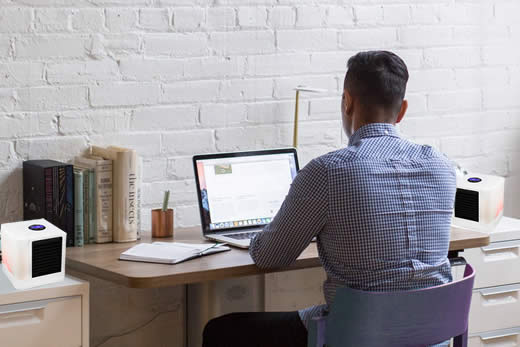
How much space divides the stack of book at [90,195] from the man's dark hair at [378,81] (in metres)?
→ 0.76

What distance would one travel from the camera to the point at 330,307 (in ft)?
7.22

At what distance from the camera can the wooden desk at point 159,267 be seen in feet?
7.39

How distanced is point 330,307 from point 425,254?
277 mm

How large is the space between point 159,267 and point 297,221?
0.41 meters

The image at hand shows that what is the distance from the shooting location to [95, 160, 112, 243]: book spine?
8.67 feet

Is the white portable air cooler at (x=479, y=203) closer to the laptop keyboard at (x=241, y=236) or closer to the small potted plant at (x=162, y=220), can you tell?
the laptop keyboard at (x=241, y=236)

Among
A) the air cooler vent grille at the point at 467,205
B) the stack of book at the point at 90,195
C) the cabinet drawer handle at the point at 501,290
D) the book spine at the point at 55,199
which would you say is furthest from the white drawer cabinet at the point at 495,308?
the book spine at the point at 55,199

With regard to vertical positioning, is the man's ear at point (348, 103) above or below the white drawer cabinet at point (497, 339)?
above

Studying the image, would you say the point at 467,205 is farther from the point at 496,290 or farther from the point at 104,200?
the point at 104,200

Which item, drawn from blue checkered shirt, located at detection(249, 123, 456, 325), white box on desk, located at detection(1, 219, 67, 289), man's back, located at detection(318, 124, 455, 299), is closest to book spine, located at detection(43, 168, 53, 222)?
white box on desk, located at detection(1, 219, 67, 289)

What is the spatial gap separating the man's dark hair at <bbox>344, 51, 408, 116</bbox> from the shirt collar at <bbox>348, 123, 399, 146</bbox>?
0.05 m

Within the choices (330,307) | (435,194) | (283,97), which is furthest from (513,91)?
(330,307)

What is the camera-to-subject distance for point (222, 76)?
300 centimetres

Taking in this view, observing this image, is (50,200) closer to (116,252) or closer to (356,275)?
(116,252)
